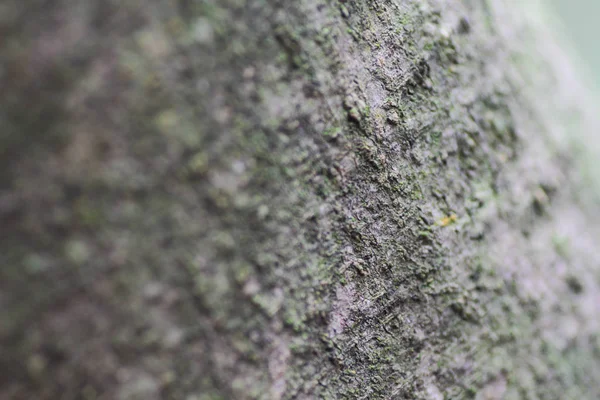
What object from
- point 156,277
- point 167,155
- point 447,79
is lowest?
point 156,277

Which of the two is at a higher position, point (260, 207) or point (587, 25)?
point (587, 25)

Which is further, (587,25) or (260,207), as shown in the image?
(587,25)

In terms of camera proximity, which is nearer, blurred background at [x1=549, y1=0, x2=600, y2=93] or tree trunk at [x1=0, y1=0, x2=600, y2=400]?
tree trunk at [x1=0, y1=0, x2=600, y2=400]

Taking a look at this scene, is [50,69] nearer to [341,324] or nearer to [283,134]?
[283,134]

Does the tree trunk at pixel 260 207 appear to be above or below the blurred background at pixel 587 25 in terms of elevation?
below

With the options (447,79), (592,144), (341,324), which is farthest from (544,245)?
(592,144)

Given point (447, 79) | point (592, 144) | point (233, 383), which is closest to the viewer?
point (233, 383)

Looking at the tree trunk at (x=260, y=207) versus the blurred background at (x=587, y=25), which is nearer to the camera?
the tree trunk at (x=260, y=207)

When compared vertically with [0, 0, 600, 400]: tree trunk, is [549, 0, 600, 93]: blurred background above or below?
above
